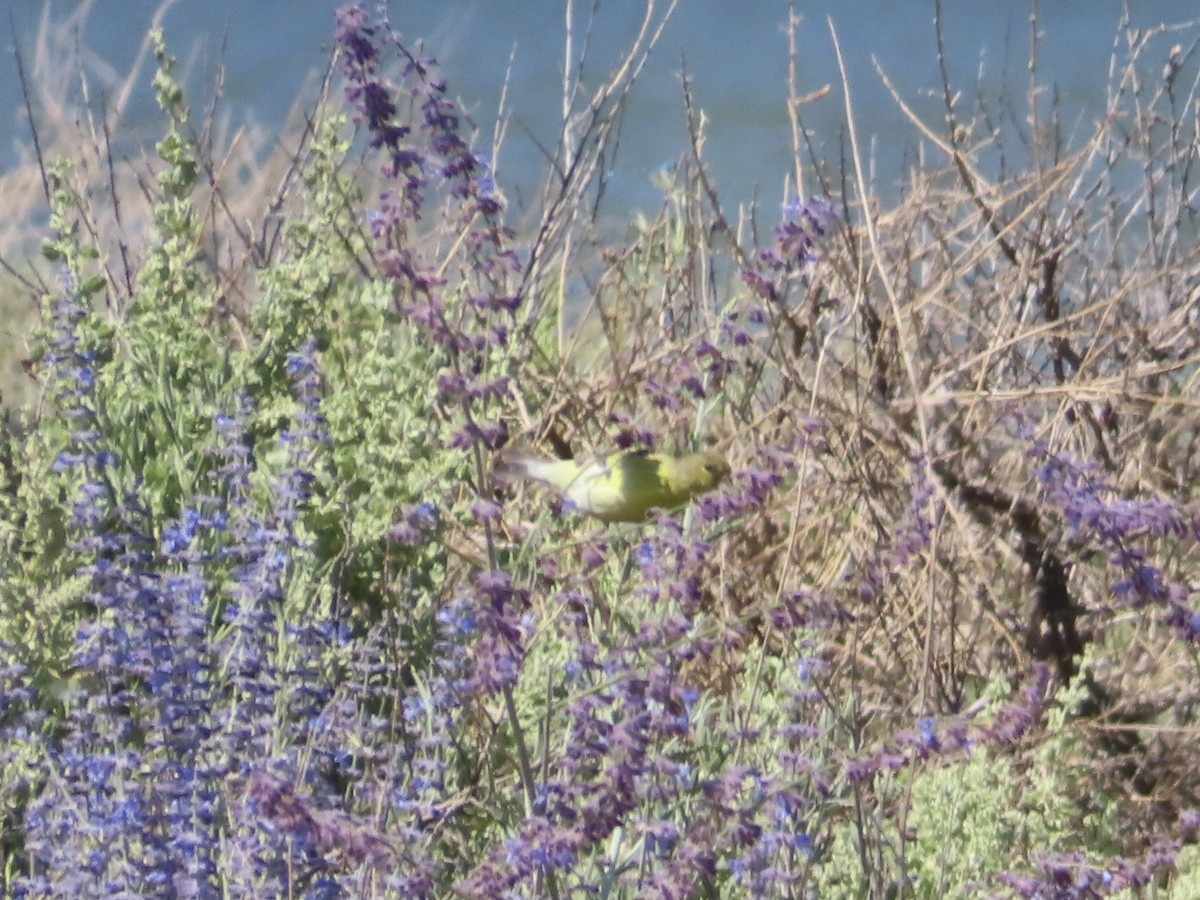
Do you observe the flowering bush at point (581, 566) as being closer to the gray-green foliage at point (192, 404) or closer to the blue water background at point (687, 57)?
the gray-green foliage at point (192, 404)

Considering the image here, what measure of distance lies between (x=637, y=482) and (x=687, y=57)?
400 inches

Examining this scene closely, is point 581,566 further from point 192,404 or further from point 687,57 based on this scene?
point 687,57

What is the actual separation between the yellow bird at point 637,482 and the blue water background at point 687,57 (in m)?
7.91

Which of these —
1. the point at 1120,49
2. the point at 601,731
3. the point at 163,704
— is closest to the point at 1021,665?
the point at 601,731

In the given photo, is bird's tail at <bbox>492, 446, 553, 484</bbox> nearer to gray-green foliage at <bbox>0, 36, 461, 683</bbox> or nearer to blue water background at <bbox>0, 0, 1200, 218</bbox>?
gray-green foliage at <bbox>0, 36, 461, 683</bbox>

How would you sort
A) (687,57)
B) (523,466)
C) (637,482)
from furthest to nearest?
(687,57)
(523,466)
(637,482)

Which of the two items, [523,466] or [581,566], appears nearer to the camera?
[523,466]

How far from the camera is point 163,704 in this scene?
2.85m

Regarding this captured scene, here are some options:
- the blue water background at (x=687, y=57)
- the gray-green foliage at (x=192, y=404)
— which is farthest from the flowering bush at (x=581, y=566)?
the blue water background at (x=687, y=57)

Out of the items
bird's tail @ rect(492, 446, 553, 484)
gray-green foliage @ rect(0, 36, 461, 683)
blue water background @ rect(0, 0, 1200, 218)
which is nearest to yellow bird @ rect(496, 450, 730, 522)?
bird's tail @ rect(492, 446, 553, 484)

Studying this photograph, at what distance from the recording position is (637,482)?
331 centimetres

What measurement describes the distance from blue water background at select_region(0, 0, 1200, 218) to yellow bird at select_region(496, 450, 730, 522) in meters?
7.91

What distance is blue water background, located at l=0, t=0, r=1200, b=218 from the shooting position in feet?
38.6

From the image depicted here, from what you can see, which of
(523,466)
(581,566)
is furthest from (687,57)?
(523,466)
